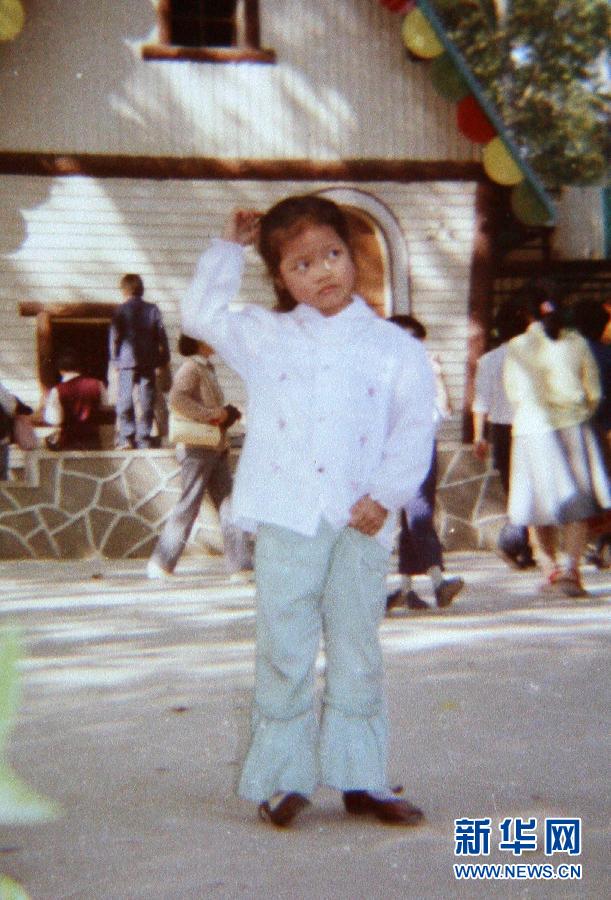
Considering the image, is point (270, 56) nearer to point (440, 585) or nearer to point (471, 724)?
point (440, 585)

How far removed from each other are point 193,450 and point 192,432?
0.16 m

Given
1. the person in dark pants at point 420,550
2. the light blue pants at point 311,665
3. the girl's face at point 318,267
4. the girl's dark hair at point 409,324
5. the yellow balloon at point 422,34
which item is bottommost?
the person in dark pants at point 420,550

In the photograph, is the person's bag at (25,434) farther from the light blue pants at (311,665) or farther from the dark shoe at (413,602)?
the dark shoe at (413,602)

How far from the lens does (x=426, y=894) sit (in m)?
3.12

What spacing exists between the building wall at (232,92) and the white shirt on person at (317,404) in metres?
12.5

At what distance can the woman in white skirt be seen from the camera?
902cm

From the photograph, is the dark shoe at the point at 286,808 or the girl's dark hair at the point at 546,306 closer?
the dark shoe at the point at 286,808

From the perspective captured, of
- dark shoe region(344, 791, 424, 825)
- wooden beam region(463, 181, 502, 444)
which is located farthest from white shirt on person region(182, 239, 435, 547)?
wooden beam region(463, 181, 502, 444)

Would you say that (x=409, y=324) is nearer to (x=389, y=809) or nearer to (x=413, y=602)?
(x=413, y=602)

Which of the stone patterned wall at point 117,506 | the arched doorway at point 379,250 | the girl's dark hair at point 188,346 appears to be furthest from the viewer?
the arched doorway at point 379,250

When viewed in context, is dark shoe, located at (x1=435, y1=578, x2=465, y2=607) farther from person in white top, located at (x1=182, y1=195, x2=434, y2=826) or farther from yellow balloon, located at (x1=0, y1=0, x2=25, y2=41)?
yellow balloon, located at (x1=0, y1=0, x2=25, y2=41)

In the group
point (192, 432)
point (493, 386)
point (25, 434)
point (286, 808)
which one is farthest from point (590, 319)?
point (25, 434)

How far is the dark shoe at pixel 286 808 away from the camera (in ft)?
12.0

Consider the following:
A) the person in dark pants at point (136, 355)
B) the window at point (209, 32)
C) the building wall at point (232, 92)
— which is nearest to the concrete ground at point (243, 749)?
the person in dark pants at point (136, 355)
